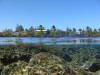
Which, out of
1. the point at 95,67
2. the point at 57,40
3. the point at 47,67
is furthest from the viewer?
the point at 57,40

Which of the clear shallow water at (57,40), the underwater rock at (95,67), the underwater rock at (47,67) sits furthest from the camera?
the clear shallow water at (57,40)

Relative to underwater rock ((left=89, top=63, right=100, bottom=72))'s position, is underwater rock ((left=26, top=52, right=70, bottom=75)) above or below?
above

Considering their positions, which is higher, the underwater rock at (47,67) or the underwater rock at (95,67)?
the underwater rock at (47,67)

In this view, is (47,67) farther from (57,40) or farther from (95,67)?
(57,40)

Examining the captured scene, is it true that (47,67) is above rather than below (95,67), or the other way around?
above

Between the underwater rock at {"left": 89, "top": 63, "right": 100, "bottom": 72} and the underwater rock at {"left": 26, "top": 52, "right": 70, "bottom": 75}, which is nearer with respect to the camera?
the underwater rock at {"left": 26, "top": 52, "right": 70, "bottom": 75}

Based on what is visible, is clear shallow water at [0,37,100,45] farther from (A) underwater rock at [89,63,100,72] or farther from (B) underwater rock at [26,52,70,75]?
(B) underwater rock at [26,52,70,75]

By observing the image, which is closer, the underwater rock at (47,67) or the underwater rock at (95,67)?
the underwater rock at (47,67)

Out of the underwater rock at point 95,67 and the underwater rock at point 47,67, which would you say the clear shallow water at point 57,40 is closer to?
the underwater rock at point 95,67

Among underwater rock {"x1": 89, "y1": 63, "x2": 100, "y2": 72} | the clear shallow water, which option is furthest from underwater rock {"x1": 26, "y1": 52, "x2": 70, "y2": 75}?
the clear shallow water

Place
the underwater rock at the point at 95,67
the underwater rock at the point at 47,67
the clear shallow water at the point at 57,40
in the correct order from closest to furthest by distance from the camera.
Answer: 1. the underwater rock at the point at 47,67
2. the underwater rock at the point at 95,67
3. the clear shallow water at the point at 57,40

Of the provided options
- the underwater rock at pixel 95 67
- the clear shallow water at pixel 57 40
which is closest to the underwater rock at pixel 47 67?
the underwater rock at pixel 95 67

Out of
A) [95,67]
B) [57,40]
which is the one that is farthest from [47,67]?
[57,40]

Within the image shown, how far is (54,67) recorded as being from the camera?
4770mm
